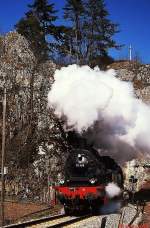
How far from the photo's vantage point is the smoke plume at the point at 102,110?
22375 mm

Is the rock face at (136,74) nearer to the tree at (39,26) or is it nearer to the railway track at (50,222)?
the tree at (39,26)

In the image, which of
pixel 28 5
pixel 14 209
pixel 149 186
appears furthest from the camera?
pixel 28 5

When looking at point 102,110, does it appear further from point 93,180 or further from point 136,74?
point 136,74

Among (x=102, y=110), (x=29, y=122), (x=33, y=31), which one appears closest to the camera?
(x=102, y=110)

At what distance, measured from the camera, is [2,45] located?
151 ft

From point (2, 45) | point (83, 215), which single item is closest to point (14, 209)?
point (83, 215)

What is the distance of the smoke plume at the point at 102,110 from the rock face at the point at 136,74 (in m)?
26.5

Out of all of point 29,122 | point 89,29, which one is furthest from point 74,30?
point 29,122

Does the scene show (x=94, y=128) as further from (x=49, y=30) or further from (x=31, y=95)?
(x=49, y=30)

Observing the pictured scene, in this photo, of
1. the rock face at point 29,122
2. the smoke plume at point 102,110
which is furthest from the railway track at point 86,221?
the rock face at point 29,122

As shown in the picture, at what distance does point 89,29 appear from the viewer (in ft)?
189

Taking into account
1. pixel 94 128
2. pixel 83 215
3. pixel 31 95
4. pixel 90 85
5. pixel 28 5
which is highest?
pixel 28 5

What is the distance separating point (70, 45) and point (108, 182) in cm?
3853

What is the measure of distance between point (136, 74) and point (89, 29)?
8.02 metres
